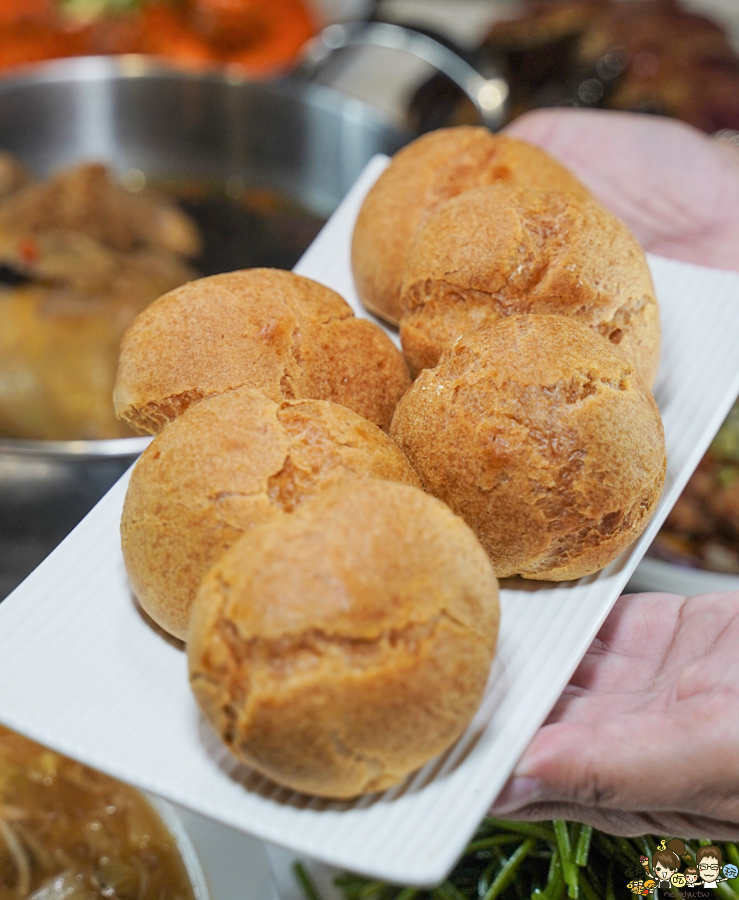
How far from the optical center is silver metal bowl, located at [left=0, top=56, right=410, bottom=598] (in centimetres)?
345

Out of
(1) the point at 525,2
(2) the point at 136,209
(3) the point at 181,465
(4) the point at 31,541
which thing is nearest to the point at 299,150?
(2) the point at 136,209

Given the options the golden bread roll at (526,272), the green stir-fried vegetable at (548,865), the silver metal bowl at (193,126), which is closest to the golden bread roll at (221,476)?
the golden bread roll at (526,272)

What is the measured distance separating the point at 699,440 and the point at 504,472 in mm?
519

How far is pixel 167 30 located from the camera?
4.32 meters

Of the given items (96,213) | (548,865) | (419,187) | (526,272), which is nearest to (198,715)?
(548,865)

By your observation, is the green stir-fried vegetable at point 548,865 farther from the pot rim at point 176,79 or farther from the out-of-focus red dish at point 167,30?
the out-of-focus red dish at point 167,30

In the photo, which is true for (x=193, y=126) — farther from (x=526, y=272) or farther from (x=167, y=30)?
(x=526, y=272)

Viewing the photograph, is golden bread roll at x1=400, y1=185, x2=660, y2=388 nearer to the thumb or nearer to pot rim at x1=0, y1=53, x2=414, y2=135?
the thumb

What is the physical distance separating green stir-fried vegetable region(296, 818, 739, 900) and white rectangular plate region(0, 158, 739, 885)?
1.39 ft

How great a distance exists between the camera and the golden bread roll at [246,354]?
1537 mm

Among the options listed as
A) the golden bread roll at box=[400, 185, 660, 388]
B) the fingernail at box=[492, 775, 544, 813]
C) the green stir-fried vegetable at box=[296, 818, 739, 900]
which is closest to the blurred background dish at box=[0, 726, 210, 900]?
the green stir-fried vegetable at box=[296, 818, 739, 900]

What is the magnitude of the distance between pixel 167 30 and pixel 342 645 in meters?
4.02

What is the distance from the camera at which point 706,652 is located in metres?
1.56

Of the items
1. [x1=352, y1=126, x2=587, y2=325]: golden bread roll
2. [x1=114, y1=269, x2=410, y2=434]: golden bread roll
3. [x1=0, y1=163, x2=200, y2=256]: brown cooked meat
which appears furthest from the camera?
[x1=0, y1=163, x2=200, y2=256]: brown cooked meat
